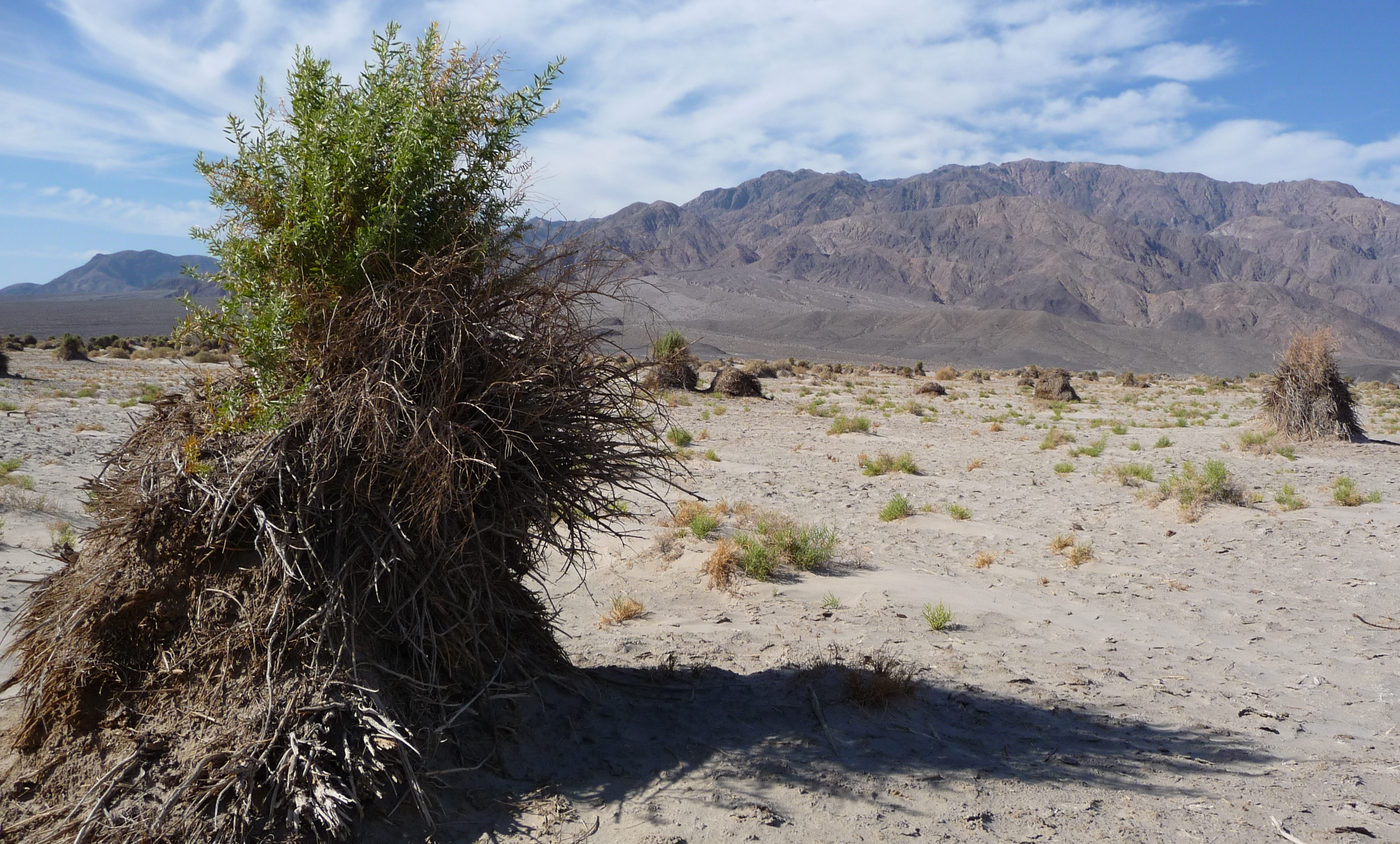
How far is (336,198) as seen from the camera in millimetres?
3572

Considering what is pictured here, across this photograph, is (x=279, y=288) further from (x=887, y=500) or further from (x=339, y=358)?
(x=887, y=500)

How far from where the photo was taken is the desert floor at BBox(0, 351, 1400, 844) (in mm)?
3625

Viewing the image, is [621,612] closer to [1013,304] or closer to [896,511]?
Result: [896,511]

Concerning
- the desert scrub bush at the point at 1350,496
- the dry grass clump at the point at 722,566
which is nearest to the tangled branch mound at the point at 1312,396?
the desert scrub bush at the point at 1350,496

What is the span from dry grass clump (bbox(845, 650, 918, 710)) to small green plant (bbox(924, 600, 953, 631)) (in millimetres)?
1446

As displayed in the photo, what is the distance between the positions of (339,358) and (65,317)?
112 m

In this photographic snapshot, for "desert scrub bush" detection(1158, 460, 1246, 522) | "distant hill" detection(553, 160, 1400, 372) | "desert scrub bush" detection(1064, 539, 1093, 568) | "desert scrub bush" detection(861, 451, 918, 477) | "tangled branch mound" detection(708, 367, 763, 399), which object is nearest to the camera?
"desert scrub bush" detection(1064, 539, 1093, 568)

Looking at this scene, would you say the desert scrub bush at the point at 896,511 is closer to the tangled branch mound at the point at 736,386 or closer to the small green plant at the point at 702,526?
the small green plant at the point at 702,526

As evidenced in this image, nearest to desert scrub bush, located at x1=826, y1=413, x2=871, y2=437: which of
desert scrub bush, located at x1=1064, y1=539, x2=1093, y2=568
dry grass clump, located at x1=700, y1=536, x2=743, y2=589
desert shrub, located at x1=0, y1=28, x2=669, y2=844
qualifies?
desert scrub bush, located at x1=1064, y1=539, x2=1093, y2=568

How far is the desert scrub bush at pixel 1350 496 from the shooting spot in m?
11.0

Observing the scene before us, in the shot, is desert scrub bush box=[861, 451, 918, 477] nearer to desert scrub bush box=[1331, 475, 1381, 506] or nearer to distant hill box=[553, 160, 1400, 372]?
desert scrub bush box=[1331, 475, 1381, 506]

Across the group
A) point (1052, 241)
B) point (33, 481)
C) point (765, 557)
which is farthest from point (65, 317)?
point (1052, 241)

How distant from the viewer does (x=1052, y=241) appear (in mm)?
195625

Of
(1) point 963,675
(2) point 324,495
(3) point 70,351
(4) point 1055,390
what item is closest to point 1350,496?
(1) point 963,675
